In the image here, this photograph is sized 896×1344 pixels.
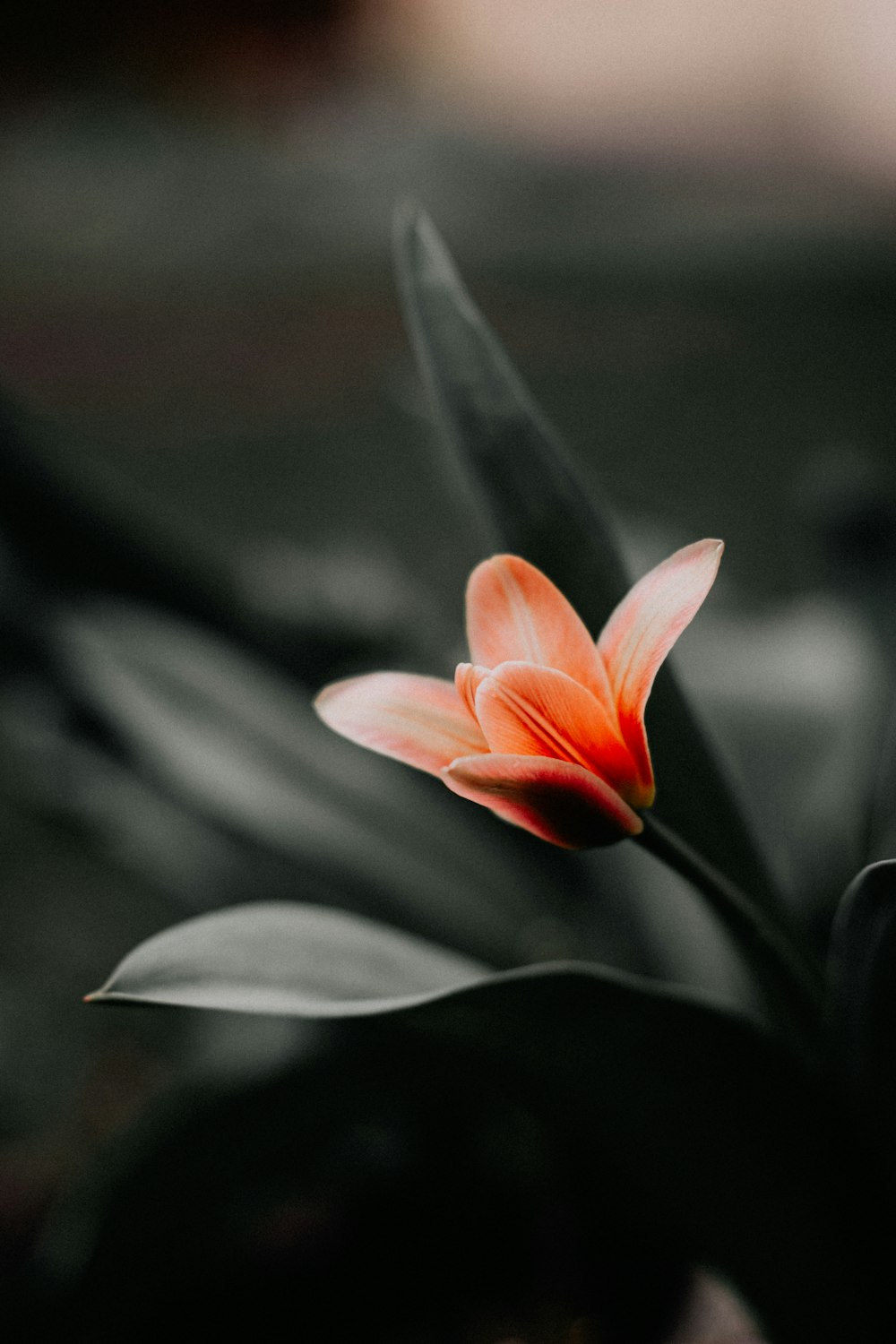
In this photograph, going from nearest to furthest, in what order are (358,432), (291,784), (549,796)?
1. (549,796)
2. (291,784)
3. (358,432)

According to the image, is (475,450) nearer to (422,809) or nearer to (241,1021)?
(422,809)

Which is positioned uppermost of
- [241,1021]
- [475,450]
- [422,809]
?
[475,450]

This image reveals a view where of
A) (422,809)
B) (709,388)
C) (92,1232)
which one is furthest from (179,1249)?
(709,388)

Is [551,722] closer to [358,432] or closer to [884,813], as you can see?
[884,813]

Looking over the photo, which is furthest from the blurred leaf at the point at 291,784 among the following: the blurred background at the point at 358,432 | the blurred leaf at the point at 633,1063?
the blurred leaf at the point at 633,1063

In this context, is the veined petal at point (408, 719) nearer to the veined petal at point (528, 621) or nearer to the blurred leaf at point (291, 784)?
the veined petal at point (528, 621)

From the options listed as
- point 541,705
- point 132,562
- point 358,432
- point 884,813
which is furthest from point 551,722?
point 358,432

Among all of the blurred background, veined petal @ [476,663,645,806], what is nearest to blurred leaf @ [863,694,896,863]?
the blurred background

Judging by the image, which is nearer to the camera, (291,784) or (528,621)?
(528,621)
